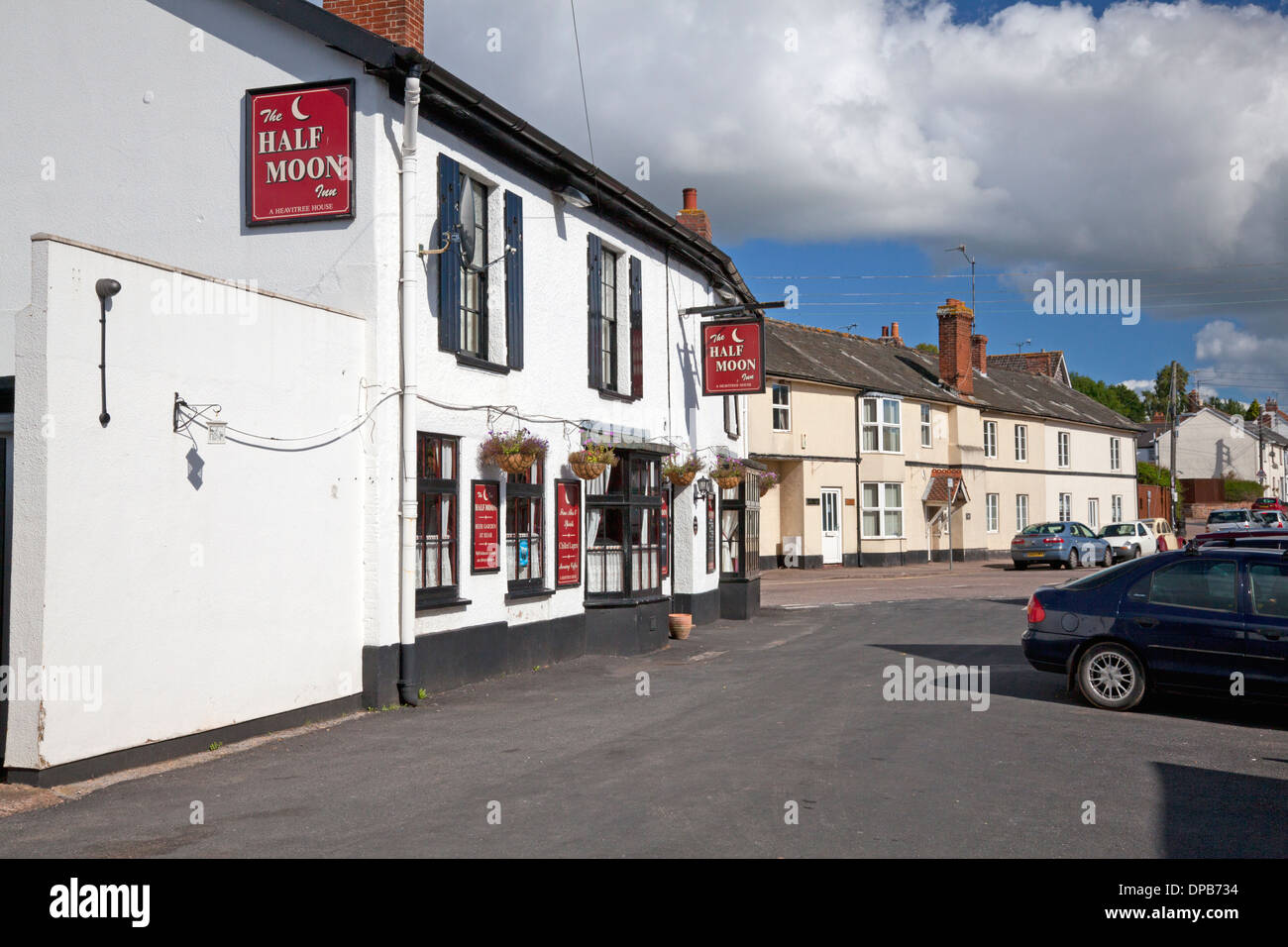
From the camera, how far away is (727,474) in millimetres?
20859

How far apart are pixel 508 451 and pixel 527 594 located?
2144mm

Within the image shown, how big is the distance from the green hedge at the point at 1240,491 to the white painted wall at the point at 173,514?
8021 cm

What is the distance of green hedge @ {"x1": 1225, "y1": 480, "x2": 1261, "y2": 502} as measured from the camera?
79.3 m

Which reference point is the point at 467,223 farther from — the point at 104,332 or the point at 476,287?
the point at 104,332

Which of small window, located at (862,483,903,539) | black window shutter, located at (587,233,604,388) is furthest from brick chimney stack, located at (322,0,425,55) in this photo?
small window, located at (862,483,903,539)

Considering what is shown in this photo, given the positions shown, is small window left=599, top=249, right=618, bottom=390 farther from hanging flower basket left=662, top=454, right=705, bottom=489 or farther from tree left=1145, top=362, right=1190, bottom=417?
tree left=1145, top=362, right=1190, bottom=417

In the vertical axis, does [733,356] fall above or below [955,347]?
below

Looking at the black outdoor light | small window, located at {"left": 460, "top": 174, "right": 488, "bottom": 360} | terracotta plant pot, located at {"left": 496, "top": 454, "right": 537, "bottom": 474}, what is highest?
small window, located at {"left": 460, "top": 174, "right": 488, "bottom": 360}

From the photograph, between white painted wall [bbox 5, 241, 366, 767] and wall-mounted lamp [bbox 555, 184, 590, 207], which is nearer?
white painted wall [bbox 5, 241, 366, 767]

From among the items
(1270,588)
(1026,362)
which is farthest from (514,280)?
(1026,362)

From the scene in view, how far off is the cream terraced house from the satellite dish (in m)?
22.8
